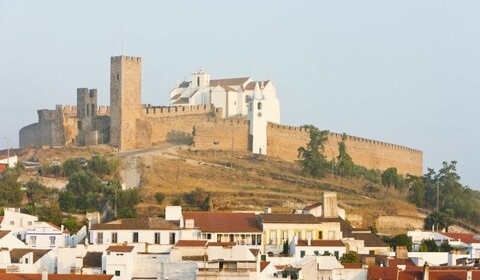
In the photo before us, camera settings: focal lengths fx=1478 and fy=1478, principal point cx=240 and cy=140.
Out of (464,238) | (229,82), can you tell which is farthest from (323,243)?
(229,82)

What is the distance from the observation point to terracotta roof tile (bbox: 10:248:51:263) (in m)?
42.9

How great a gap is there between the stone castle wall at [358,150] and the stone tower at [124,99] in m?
8.76

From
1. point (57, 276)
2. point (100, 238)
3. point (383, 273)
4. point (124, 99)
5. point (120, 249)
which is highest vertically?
point (124, 99)

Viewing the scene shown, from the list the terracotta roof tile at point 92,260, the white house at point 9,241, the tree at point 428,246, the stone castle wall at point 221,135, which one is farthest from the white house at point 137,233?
the stone castle wall at point 221,135

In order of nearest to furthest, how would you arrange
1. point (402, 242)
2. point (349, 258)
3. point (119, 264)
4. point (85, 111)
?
point (119, 264) → point (349, 258) → point (402, 242) → point (85, 111)

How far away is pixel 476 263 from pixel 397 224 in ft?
94.1

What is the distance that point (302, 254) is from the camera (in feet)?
153

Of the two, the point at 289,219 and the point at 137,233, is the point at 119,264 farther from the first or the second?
the point at 289,219

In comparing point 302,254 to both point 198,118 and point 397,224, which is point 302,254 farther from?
point 198,118

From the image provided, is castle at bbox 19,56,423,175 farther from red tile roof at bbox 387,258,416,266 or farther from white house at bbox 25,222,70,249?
red tile roof at bbox 387,258,416,266

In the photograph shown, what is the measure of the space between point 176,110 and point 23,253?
128 ft

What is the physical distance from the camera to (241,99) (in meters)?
84.9

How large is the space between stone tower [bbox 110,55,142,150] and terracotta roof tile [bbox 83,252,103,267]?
36.4 m

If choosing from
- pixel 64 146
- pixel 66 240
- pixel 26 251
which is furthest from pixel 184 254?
pixel 64 146
